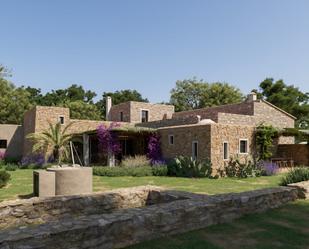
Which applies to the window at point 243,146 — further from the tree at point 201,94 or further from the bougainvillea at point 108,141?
the tree at point 201,94

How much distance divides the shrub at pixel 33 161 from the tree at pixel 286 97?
104 feet

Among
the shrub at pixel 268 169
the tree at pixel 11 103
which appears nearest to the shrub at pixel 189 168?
the shrub at pixel 268 169

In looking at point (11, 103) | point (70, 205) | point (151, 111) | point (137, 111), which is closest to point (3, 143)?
point (11, 103)

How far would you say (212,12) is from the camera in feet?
45.5

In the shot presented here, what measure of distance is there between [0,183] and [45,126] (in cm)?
1376

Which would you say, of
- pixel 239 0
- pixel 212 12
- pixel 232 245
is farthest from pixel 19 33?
pixel 232 245

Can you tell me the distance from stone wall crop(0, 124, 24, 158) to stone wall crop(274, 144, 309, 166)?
881 inches

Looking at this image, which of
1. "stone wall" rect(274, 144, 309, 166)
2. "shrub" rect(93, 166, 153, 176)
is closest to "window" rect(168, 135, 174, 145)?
"shrub" rect(93, 166, 153, 176)

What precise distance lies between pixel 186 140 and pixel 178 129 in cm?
112

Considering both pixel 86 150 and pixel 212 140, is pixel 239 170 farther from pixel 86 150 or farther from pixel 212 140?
pixel 86 150

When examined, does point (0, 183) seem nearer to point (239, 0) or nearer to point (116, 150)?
point (116, 150)

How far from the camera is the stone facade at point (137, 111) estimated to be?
31672 millimetres

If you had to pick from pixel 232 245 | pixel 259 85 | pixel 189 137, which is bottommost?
pixel 232 245

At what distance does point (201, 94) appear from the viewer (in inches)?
1973
